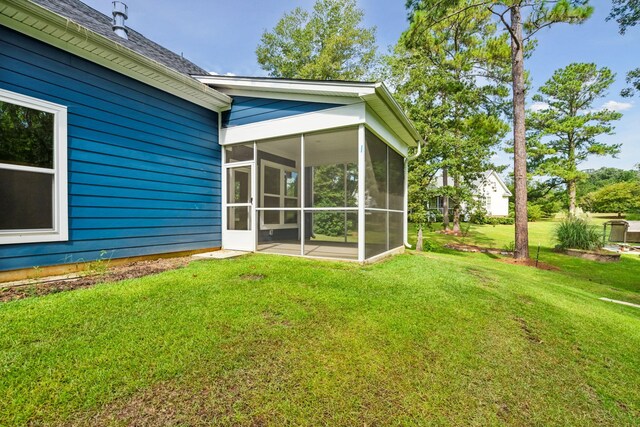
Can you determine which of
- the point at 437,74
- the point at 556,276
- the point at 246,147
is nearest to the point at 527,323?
the point at 556,276

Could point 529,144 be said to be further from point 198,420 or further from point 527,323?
point 198,420

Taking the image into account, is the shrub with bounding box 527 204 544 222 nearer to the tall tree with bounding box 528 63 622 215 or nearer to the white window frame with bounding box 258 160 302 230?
the tall tree with bounding box 528 63 622 215

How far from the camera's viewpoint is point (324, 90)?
4.67 m

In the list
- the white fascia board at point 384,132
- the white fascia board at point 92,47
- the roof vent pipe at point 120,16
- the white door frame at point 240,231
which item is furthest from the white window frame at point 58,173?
the white fascia board at point 384,132

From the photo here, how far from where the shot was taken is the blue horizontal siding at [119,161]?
3398 mm

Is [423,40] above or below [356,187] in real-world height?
above

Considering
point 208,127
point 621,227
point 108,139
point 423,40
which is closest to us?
point 108,139

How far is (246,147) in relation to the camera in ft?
19.0

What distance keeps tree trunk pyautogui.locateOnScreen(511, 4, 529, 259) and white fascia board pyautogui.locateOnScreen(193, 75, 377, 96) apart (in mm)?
6093

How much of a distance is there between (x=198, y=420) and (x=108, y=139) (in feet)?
14.5

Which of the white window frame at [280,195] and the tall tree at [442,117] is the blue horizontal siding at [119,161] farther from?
the tall tree at [442,117]

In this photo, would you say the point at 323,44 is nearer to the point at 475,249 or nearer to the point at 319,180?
the point at 475,249

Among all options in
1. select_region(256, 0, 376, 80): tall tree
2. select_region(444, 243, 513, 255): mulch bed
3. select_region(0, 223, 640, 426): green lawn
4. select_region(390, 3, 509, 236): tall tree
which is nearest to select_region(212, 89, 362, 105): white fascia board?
select_region(0, 223, 640, 426): green lawn

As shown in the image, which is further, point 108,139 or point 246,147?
point 246,147
